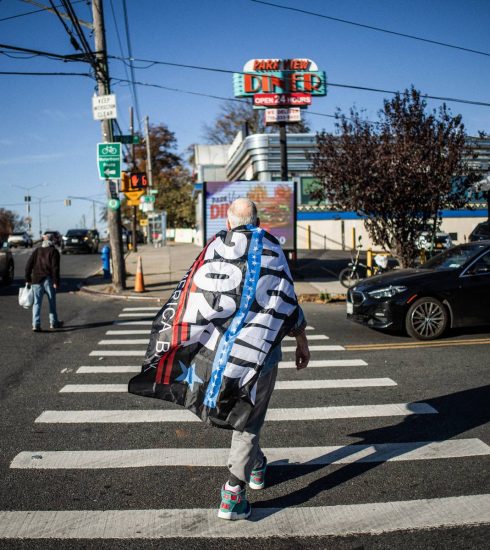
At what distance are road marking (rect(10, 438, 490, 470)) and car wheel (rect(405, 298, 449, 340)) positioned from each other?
4.69 m

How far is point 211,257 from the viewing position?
3852 millimetres

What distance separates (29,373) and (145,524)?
471 centimetres

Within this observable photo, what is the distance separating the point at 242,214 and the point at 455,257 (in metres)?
7.55

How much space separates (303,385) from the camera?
7.20m

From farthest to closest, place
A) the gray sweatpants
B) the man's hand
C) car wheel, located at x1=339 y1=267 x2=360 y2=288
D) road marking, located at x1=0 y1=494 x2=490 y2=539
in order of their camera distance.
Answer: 1. car wheel, located at x1=339 y1=267 x2=360 y2=288
2. the man's hand
3. the gray sweatpants
4. road marking, located at x1=0 y1=494 x2=490 y2=539

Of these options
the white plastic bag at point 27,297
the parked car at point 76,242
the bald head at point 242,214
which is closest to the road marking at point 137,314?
the white plastic bag at point 27,297

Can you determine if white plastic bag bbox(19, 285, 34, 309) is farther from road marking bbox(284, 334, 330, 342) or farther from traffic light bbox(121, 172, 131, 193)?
traffic light bbox(121, 172, 131, 193)

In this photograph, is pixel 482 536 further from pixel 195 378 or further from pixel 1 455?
pixel 1 455

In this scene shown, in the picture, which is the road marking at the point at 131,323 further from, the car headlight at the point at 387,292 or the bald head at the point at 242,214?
the bald head at the point at 242,214

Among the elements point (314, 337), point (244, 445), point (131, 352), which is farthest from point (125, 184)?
point (244, 445)

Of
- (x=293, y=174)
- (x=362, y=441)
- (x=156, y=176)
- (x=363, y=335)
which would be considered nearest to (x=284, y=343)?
(x=363, y=335)

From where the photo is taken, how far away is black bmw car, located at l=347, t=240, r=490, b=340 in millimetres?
9766

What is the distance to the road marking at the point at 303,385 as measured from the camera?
705 cm

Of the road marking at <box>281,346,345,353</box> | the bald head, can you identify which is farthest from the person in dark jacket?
the bald head
